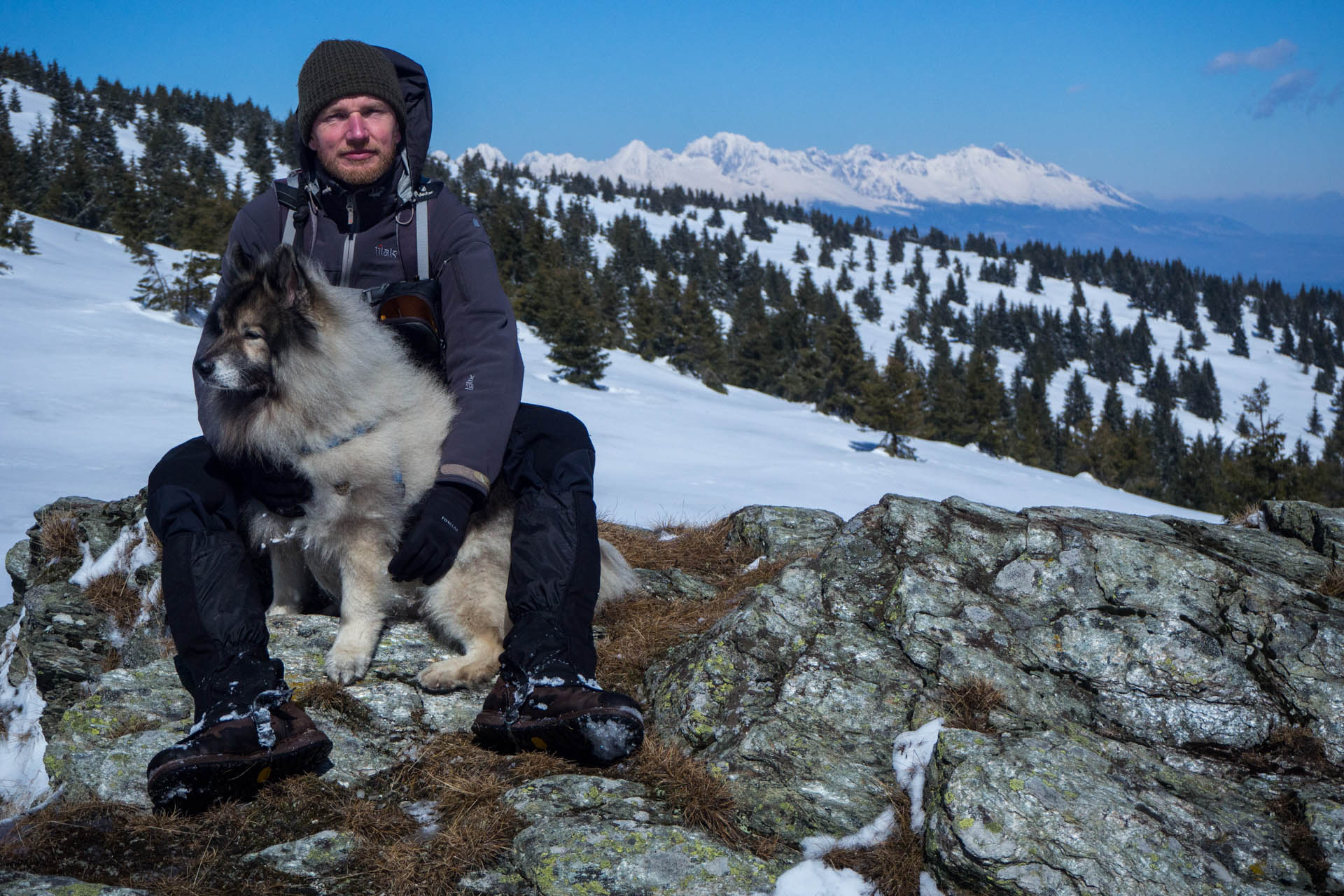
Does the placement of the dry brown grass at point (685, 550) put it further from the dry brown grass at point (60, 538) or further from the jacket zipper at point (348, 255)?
the dry brown grass at point (60, 538)

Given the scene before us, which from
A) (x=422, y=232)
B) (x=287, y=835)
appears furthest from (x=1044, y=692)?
(x=422, y=232)

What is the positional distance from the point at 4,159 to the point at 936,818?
6187 centimetres

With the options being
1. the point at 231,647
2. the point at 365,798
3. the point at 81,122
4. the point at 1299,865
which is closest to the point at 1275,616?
the point at 1299,865

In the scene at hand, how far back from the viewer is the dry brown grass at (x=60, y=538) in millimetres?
5711

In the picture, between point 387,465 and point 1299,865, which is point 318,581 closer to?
point 387,465

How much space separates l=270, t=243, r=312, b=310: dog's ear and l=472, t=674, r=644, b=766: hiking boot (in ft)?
6.52

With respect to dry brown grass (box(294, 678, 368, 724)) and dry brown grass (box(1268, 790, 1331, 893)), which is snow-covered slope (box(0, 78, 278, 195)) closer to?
dry brown grass (box(294, 678, 368, 724))

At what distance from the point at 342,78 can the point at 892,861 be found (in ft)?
14.4

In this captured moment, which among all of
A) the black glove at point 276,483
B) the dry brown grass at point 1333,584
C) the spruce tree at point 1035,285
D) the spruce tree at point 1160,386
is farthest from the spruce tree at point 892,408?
the spruce tree at point 1035,285

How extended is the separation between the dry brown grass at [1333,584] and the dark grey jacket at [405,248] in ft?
14.2

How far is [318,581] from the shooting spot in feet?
13.8

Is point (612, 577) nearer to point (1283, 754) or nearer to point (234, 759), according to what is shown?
point (234, 759)

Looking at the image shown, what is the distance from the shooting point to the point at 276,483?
3637mm

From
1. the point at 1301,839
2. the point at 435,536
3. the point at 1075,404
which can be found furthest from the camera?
the point at 1075,404
